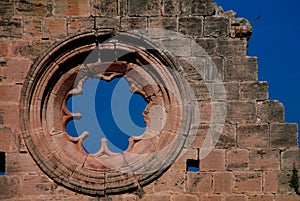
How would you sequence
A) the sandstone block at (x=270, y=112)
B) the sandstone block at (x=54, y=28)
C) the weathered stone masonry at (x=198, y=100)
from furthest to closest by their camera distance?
the sandstone block at (x=54, y=28) < the sandstone block at (x=270, y=112) < the weathered stone masonry at (x=198, y=100)

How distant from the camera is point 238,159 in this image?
16.1 metres

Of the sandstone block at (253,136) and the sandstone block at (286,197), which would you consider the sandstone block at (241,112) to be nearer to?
the sandstone block at (253,136)

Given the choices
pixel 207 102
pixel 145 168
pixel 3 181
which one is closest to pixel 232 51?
pixel 207 102

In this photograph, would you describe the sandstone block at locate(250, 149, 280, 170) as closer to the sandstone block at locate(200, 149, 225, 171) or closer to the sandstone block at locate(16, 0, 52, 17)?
the sandstone block at locate(200, 149, 225, 171)

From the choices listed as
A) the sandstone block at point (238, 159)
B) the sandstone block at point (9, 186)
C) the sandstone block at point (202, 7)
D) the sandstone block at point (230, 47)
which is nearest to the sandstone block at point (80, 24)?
the sandstone block at point (202, 7)

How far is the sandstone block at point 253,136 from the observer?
52.8ft

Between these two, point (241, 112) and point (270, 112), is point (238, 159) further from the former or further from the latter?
point (270, 112)

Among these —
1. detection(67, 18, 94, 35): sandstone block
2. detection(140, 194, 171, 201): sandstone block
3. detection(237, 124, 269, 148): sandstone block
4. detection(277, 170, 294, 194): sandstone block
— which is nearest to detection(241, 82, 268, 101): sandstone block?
detection(237, 124, 269, 148): sandstone block

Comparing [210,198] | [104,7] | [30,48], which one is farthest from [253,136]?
[30,48]

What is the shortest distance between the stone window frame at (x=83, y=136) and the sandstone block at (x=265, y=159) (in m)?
1.17

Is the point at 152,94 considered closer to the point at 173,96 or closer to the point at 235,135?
the point at 173,96

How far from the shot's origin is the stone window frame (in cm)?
1599

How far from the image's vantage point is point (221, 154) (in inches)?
633

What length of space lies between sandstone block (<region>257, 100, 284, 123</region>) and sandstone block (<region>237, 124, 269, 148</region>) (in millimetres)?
137
